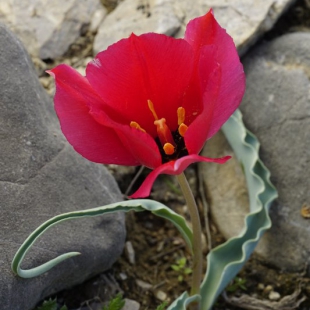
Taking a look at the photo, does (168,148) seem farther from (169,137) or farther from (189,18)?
(189,18)

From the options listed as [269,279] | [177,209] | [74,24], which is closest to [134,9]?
[74,24]

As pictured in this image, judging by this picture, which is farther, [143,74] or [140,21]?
[140,21]

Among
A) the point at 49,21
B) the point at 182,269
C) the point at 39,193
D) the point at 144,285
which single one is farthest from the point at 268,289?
the point at 49,21

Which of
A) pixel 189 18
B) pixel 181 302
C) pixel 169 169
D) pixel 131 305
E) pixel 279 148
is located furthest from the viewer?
pixel 189 18

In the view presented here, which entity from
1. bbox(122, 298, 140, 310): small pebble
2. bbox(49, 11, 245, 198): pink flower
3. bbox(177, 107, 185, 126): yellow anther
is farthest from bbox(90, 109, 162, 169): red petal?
bbox(122, 298, 140, 310): small pebble

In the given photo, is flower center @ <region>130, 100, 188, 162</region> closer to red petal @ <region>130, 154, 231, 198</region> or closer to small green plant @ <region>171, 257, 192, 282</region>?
red petal @ <region>130, 154, 231, 198</region>

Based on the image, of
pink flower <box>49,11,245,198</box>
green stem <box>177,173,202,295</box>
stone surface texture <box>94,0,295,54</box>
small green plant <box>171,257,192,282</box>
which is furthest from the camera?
stone surface texture <box>94,0,295,54</box>

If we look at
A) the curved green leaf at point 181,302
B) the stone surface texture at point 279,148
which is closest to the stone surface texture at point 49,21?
the stone surface texture at point 279,148
